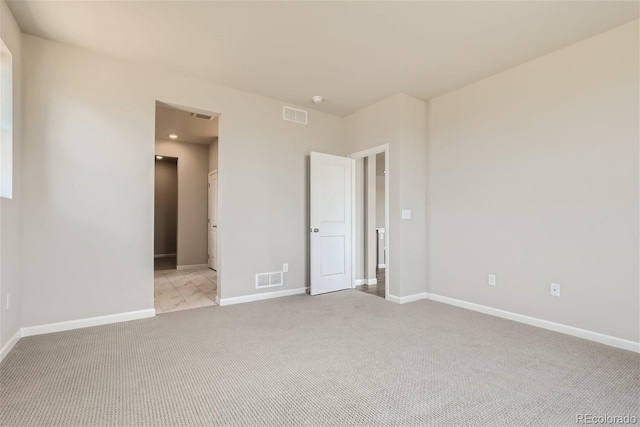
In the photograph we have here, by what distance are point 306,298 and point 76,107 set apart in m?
3.30

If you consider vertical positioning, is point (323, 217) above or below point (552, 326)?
above

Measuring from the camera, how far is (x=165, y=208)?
8484 millimetres

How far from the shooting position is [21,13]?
8.13ft

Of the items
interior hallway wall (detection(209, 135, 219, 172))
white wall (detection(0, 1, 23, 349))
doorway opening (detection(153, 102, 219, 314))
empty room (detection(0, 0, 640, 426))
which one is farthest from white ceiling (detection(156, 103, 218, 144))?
white wall (detection(0, 1, 23, 349))

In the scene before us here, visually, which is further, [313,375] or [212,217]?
[212,217]

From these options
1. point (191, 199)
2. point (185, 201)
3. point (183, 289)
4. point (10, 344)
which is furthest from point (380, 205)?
point (10, 344)

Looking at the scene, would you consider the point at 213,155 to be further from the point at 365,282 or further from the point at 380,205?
the point at 365,282

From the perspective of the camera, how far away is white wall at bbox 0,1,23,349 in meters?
2.35

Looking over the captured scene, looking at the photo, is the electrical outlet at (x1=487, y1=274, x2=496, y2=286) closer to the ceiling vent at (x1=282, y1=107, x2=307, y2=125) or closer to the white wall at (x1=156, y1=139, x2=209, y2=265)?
the ceiling vent at (x1=282, y1=107, x2=307, y2=125)

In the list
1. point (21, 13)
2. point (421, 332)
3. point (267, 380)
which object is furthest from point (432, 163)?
point (21, 13)

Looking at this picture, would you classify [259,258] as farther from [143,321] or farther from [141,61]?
[141,61]

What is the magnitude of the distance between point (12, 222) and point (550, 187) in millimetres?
4821

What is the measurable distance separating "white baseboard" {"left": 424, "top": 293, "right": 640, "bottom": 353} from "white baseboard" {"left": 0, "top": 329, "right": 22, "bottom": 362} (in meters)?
4.30

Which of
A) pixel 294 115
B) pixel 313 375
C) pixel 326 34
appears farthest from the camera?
pixel 294 115
